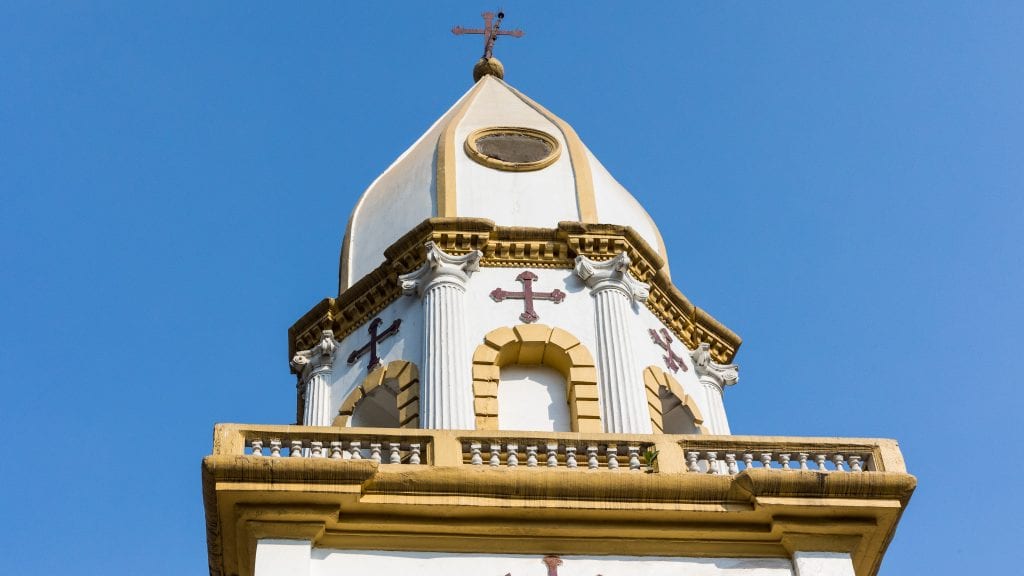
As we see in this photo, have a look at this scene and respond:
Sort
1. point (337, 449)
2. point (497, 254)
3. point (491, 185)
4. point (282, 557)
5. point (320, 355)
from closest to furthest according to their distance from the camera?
1. point (282, 557)
2. point (337, 449)
3. point (497, 254)
4. point (320, 355)
5. point (491, 185)

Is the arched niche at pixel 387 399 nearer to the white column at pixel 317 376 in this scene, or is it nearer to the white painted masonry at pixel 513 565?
the white column at pixel 317 376

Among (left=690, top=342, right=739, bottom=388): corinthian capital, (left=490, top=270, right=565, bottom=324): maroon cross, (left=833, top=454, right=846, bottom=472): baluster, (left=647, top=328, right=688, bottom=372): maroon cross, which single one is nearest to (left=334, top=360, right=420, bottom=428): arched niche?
(left=490, top=270, right=565, bottom=324): maroon cross

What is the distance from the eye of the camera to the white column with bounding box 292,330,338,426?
22.4 metres

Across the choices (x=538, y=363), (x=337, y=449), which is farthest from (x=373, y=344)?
(x=337, y=449)

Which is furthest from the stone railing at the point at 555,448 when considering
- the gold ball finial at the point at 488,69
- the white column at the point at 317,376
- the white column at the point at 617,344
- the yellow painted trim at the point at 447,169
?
the gold ball finial at the point at 488,69

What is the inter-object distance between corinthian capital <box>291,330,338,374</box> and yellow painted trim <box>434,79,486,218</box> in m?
2.16

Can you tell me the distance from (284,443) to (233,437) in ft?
1.74

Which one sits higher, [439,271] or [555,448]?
[439,271]

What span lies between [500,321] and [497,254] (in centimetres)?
121

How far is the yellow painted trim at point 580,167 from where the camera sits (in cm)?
2361

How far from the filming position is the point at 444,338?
69.1 feet

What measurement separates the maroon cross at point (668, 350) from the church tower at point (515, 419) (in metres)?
0.05

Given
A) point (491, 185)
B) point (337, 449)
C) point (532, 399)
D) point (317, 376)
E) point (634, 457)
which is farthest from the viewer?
point (491, 185)

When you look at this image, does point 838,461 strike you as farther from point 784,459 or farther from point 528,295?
point 528,295
